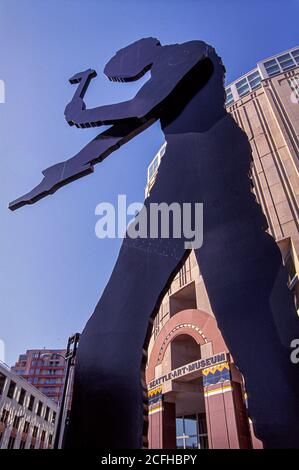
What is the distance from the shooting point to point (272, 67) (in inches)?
1099

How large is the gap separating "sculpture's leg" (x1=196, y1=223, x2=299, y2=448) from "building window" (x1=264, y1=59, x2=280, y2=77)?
28513 millimetres

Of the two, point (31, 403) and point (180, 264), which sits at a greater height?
point (31, 403)

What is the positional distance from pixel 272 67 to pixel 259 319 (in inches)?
1200

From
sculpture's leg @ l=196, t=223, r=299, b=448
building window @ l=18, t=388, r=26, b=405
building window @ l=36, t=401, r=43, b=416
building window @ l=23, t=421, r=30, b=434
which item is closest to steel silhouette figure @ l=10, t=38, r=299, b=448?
sculpture's leg @ l=196, t=223, r=299, b=448

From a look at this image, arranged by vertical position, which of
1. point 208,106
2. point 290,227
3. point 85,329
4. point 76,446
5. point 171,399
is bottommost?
point 76,446

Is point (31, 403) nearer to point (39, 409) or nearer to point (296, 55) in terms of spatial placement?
point (39, 409)

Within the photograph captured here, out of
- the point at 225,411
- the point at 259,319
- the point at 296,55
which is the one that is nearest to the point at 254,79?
the point at 296,55

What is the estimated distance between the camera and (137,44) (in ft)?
17.8

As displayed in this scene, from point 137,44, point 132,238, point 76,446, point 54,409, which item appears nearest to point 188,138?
point 132,238

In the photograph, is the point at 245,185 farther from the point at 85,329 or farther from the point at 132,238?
the point at 85,329

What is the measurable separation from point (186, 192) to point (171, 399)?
1678 cm

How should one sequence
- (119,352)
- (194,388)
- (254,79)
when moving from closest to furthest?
(119,352) → (194,388) → (254,79)

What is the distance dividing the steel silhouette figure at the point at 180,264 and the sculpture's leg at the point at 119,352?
0.4 inches

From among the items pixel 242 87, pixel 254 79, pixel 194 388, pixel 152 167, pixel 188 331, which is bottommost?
pixel 194 388
